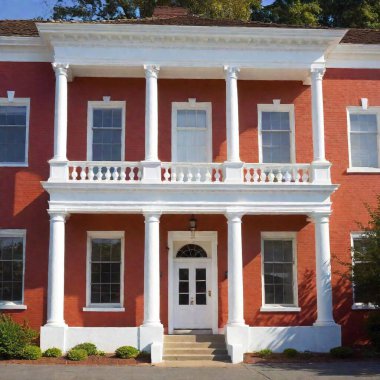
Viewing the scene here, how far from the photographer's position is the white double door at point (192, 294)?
2080cm

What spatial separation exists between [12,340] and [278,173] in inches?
355

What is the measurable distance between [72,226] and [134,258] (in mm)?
2164

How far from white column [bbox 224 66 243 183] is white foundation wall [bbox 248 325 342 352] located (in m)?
4.50

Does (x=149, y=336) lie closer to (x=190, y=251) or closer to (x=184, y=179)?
(x=190, y=251)

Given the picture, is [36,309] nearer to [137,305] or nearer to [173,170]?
[137,305]

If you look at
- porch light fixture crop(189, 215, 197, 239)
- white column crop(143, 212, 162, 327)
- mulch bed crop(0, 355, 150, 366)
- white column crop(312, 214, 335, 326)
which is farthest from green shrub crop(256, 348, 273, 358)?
porch light fixture crop(189, 215, 197, 239)

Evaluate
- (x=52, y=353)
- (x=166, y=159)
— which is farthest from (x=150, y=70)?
(x=52, y=353)

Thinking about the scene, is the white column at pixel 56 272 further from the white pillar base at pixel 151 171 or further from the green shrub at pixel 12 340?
the white pillar base at pixel 151 171

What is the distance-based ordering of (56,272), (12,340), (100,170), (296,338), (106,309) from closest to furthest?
(12,340), (56,272), (296,338), (100,170), (106,309)

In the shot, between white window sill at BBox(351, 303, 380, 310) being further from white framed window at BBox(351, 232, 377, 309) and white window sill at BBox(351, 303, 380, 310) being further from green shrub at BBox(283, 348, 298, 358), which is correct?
green shrub at BBox(283, 348, 298, 358)

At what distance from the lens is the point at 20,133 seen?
2119 cm

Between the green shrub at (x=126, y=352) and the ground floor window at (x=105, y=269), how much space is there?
2291mm

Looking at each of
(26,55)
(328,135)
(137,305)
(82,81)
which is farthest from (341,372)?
(26,55)

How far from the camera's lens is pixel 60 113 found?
19656 millimetres
